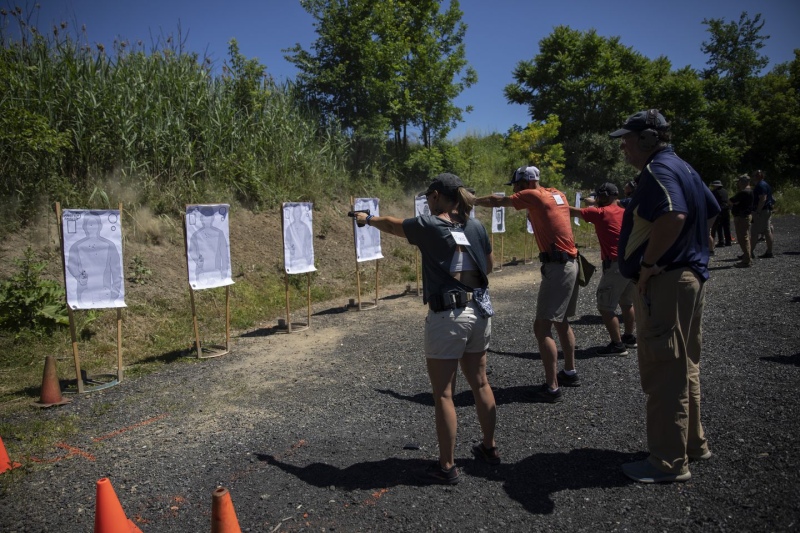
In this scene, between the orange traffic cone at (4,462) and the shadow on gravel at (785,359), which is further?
the shadow on gravel at (785,359)

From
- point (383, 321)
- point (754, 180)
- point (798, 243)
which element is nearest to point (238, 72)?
point (383, 321)

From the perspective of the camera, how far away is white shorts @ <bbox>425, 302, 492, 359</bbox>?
3295 mm

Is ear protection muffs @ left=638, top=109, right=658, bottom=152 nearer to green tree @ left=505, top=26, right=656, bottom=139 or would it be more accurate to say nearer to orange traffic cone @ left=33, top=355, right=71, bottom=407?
orange traffic cone @ left=33, top=355, right=71, bottom=407

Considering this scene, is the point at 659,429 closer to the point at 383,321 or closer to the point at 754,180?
the point at 383,321

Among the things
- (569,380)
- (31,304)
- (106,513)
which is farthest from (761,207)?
(31,304)

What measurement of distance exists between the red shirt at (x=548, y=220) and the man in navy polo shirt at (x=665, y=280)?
134cm

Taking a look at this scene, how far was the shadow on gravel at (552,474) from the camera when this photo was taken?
3338 mm

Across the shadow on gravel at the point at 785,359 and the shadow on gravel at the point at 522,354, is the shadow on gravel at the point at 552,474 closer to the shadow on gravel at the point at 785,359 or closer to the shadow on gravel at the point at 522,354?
the shadow on gravel at the point at 522,354

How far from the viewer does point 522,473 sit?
11.9 ft

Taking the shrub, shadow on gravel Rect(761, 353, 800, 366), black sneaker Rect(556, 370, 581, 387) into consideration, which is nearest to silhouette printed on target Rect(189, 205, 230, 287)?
the shrub

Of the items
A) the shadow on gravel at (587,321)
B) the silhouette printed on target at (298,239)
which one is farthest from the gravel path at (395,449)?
the silhouette printed on target at (298,239)

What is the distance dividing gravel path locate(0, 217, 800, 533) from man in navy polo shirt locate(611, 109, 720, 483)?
1.05 ft

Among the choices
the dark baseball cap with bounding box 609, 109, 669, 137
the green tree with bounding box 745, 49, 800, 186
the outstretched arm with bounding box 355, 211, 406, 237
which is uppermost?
the green tree with bounding box 745, 49, 800, 186

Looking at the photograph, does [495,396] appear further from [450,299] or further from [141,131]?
[141,131]
